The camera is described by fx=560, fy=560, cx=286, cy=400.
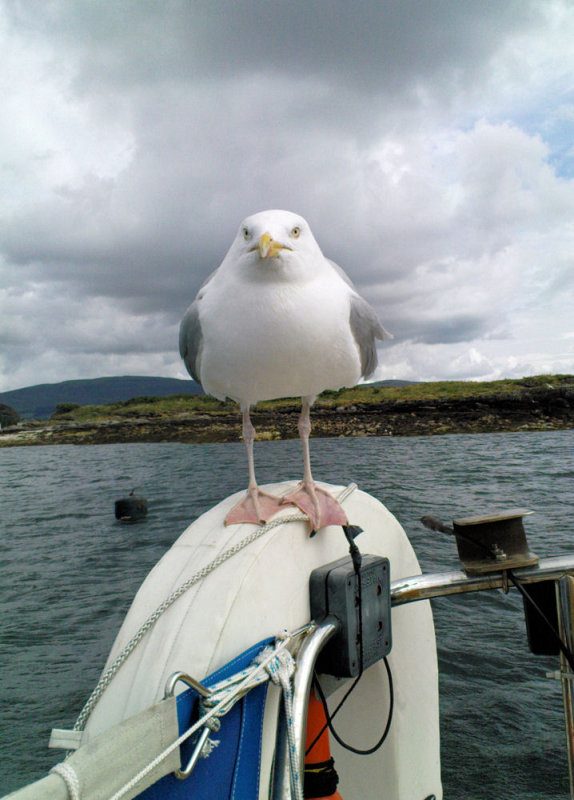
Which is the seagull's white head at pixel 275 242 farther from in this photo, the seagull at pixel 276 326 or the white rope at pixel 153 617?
the white rope at pixel 153 617

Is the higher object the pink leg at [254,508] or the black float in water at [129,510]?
the pink leg at [254,508]

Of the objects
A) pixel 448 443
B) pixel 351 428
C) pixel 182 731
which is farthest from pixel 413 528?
pixel 351 428

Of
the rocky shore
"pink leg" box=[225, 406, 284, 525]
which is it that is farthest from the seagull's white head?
the rocky shore

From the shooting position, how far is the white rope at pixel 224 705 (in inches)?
44.9

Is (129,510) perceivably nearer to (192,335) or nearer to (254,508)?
(192,335)

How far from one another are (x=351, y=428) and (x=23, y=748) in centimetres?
3047

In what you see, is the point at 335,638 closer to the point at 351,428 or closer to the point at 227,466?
the point at 227,466

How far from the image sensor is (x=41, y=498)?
1864 centimetres

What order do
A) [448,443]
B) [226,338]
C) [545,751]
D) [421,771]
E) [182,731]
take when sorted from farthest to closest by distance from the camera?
1. [448,443]
2. [545,751]
3. [421,771]
4. [226,338]
5. [182,731]

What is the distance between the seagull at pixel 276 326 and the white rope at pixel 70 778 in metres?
1.18

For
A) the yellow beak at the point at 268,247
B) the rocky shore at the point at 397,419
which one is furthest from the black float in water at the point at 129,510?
the rocky shore at the point at 397,419

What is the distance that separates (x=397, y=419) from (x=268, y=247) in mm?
32526

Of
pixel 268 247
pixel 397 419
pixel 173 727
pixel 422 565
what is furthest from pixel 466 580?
pixel 397 419

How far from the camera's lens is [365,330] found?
8.81 ft
